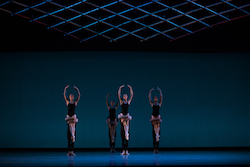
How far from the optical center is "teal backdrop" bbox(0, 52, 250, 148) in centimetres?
1520

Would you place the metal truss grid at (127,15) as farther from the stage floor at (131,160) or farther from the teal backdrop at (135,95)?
the stage floor at (131,160)

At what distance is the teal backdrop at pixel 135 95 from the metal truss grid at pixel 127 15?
1.08 m

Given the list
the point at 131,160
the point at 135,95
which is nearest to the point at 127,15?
the point at 135,95

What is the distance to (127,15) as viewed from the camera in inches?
599

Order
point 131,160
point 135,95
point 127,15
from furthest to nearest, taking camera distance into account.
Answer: point 135,95
point 127,15
point 131,160

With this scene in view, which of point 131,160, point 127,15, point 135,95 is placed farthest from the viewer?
point 135,95

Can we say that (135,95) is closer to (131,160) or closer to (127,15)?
(127,15)

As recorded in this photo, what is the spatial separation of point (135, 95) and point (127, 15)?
3.68 meters

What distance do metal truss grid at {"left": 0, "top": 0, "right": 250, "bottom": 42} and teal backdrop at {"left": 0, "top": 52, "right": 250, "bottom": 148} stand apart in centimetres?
108

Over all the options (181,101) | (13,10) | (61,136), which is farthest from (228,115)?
(13,10)

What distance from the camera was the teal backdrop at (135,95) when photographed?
15203 millimetres

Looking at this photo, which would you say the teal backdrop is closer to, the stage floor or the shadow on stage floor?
the shadow on stage floor

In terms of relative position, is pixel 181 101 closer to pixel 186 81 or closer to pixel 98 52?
pixel 186 81

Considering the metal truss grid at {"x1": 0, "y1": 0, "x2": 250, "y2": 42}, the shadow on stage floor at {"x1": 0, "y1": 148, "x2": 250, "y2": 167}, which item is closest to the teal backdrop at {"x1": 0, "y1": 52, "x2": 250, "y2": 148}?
the metal truss grid at {"x1": 0, "y1": 0, "x2": 250, "y2": 42}
